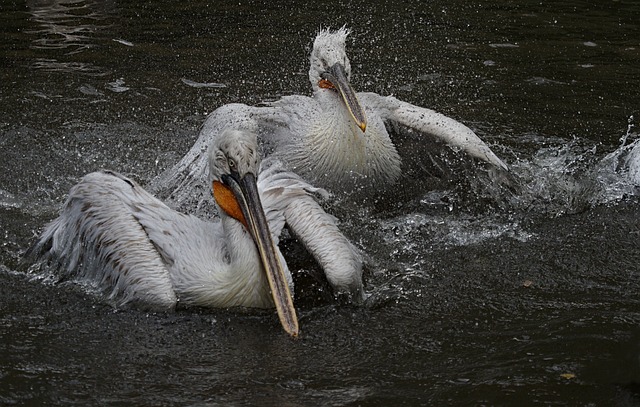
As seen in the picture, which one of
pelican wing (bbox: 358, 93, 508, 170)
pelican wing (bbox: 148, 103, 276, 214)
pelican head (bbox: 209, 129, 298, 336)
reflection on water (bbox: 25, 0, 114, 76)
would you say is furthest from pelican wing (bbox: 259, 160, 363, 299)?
reflection on water (bbox: 25, 0, 114, 76)

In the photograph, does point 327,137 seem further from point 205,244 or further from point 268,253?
point 268,253

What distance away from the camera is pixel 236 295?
4441 millimetres

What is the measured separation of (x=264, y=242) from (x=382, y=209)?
1765 millimetres

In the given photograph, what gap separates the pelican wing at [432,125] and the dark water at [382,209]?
0.19 m

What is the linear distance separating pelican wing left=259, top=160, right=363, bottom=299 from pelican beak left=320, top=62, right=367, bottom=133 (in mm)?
524

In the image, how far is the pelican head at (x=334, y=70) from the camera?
5605mm

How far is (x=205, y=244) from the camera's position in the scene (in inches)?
180

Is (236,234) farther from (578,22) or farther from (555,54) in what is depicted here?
(578,22)

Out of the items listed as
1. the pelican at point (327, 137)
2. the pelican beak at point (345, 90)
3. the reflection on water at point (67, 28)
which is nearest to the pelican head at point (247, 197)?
the pelican at point (327, 137)

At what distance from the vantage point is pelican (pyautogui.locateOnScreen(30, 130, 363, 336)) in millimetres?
4402

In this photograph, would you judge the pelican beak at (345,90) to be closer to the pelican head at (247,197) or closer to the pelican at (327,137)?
the pelican at (327,137)

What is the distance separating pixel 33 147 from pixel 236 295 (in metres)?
2.62

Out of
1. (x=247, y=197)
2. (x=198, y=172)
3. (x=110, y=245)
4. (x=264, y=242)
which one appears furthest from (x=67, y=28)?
(x=264, y=242)

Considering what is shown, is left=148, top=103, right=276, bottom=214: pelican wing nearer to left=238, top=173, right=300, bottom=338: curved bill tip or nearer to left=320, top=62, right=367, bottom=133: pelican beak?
left=320, top=62, right=367, bottom=133: pelican beak
